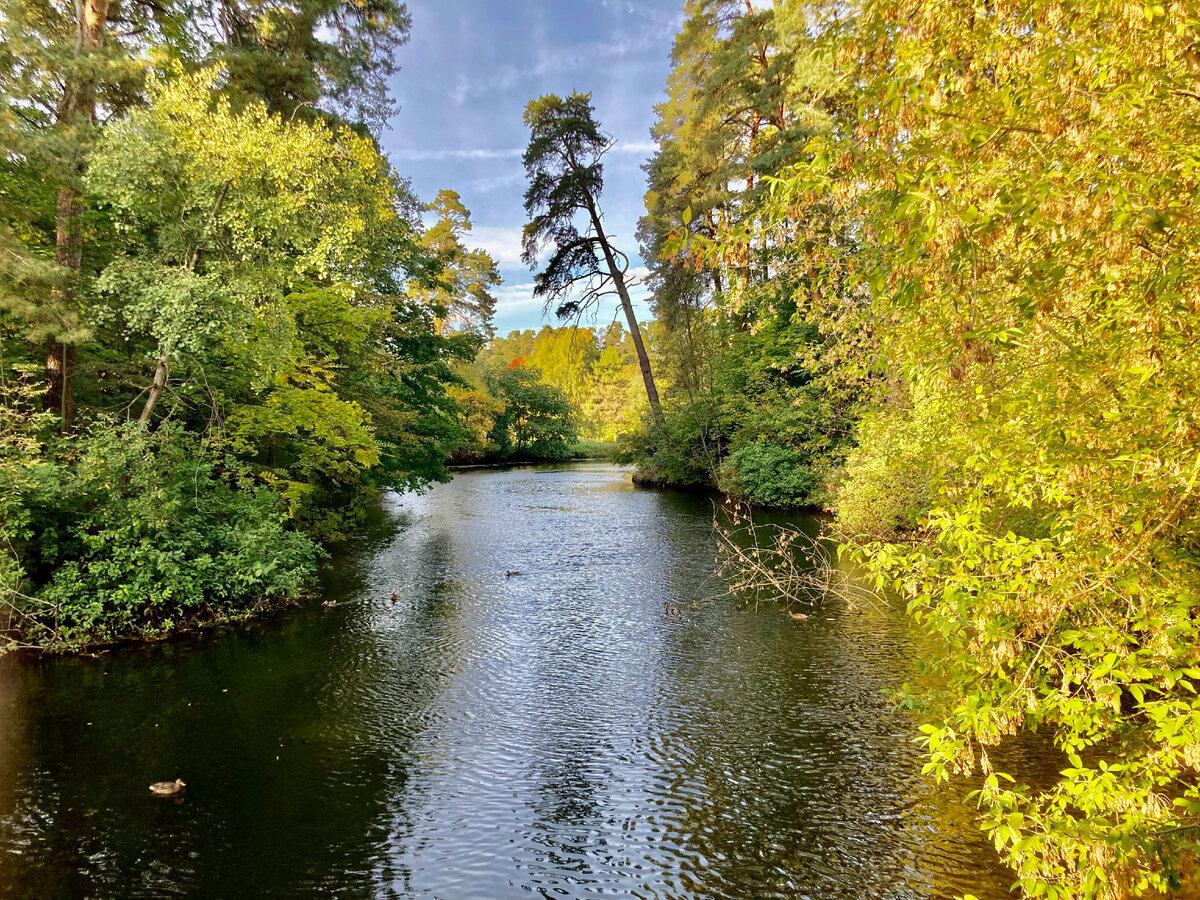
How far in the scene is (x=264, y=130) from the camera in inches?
397

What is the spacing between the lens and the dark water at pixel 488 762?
5309mm

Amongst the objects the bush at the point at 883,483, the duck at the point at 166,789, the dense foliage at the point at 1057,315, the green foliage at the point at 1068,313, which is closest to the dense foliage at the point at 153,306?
the duck at the point at 166,789

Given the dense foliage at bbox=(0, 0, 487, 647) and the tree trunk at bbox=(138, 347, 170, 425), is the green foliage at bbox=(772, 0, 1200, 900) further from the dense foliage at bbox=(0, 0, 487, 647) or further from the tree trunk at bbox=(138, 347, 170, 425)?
the tree trunk at bbox=(138, 347, 170, 425)

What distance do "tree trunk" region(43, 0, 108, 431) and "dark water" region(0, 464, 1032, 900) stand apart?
4420mm

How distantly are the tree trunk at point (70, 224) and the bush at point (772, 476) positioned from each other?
66.6 ft

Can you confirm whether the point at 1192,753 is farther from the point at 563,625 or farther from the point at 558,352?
the point at 558,352

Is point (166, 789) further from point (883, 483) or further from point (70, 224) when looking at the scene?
point (883, 483)

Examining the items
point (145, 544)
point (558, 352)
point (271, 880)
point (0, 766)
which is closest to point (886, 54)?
point (271, 880)

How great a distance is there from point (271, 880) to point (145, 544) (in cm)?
699

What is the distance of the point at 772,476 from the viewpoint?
24.3m

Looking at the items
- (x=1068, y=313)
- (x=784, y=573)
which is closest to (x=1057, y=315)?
(x=1068, y=313)

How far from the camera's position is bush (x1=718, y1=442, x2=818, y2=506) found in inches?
932

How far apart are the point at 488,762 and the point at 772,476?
19.1m

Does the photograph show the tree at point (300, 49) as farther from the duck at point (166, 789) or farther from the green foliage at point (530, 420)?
the green foliage at point (530, 420)
